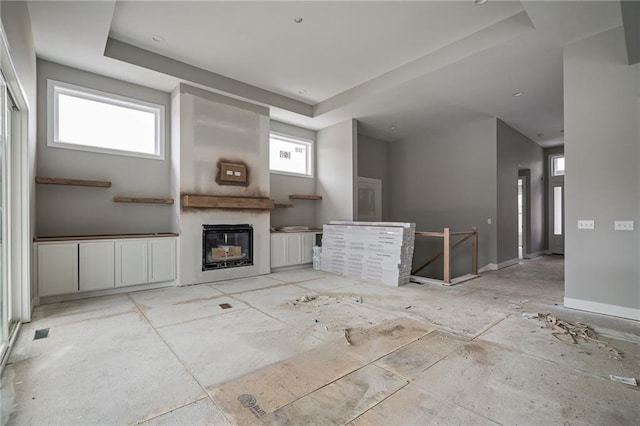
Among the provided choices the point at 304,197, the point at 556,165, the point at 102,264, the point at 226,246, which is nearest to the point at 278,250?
the point at 226,246

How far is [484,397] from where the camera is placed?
194 cm

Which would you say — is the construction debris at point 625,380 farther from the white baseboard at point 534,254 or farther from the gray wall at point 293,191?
the white baseboard at point 534,254

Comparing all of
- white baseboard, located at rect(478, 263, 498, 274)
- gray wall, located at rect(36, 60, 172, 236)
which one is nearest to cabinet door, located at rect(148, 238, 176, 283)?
gray wall, located at rect(36, 60, 172, 236)

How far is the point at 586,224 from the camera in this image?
148 inches

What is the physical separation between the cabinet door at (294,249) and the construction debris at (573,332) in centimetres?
432

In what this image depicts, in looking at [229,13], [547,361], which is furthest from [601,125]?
[229,13]

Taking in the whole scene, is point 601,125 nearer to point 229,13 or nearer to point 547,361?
point 547,361

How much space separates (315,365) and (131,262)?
12.0ft

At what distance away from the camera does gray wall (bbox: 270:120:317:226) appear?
719 centimetres

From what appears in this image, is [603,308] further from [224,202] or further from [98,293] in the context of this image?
[98,293]

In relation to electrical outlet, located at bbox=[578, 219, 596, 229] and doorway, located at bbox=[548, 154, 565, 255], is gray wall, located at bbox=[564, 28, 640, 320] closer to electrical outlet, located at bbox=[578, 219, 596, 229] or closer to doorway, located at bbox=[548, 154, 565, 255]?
electrical outlet, located at bbox=[578, 219, 596, 229]

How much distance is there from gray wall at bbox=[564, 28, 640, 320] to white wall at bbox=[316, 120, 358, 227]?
153 inches

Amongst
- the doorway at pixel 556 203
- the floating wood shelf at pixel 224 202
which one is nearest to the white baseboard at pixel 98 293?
the floating wood shelf at pixel 224 202

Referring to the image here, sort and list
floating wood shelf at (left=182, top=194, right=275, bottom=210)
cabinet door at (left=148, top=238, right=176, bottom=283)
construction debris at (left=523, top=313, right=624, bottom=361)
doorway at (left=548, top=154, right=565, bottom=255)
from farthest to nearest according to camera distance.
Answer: doorway at (left=548, top=154, right=565, bottom=255) → floating wood shelf at (left=182, top=194, right=275, bottom=210) → cabinet door at (left=148, top=238, right=176, bottom=283) → construction debris at (left=523, top=313, right=624, bottom=361)
